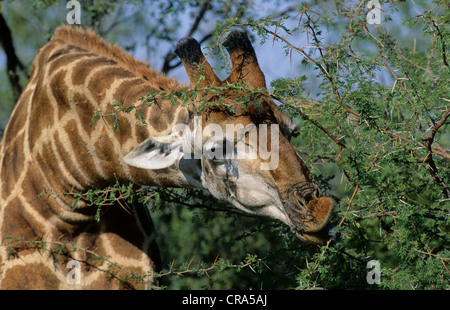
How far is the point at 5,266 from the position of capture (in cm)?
449

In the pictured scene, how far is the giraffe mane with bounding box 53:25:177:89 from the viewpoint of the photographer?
4.36m

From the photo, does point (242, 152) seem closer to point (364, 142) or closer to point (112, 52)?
point (364, 142)

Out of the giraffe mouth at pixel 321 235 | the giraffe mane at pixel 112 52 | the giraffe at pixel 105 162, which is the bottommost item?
the giraffe mouth at pixel 321 235

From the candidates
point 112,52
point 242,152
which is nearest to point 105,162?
point 112,52

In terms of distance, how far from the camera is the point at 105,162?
4.34 metres

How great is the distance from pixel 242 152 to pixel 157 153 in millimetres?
584

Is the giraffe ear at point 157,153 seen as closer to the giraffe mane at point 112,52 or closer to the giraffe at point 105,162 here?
the giraffe at point 105,162

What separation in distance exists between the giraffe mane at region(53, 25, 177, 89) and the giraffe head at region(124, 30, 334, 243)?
0.45 m

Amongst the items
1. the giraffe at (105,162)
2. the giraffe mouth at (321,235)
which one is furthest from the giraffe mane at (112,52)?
the giraffe mouth at (321,235)

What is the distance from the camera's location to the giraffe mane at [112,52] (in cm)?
436

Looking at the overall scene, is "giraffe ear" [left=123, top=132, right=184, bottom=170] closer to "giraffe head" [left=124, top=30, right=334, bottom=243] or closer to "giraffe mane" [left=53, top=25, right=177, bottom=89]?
"giraffe head" [left=124, top=30, right=334, bottom=243]

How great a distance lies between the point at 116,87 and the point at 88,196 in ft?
2.64
